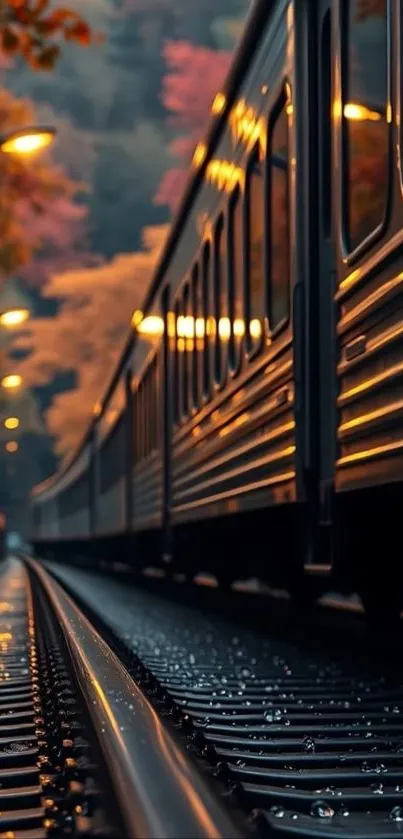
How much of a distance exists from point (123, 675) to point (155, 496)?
753 centimetres

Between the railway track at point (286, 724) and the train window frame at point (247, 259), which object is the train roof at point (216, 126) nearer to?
the train window frame at point (247, 259)

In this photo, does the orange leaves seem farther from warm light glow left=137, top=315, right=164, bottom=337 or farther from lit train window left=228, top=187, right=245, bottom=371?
warm light glow left=137, top=315, right=164, bottom=337

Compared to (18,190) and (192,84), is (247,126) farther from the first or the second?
(192,84)

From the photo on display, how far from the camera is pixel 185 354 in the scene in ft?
30.9

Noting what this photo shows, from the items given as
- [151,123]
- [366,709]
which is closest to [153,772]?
[366,709]

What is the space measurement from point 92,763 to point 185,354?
23.6ft

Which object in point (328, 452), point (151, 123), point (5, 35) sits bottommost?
point (328, 452)

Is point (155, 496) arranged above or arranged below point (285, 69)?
below

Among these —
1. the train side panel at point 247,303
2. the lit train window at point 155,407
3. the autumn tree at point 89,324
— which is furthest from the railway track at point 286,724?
the autumn tree at point 89,324

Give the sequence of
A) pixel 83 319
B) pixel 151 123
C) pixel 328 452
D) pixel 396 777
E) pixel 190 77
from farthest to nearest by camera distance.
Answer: pixel 151 123 → pixel 190 77 → pixel 83 319 → pixel 328 452 → pixel 396 777

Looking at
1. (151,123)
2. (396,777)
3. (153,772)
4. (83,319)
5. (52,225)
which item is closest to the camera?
(153,772)

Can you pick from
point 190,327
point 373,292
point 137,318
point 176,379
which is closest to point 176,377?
point 176,379

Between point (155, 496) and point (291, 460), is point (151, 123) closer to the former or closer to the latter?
point (155, 496)

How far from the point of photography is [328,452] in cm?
479
